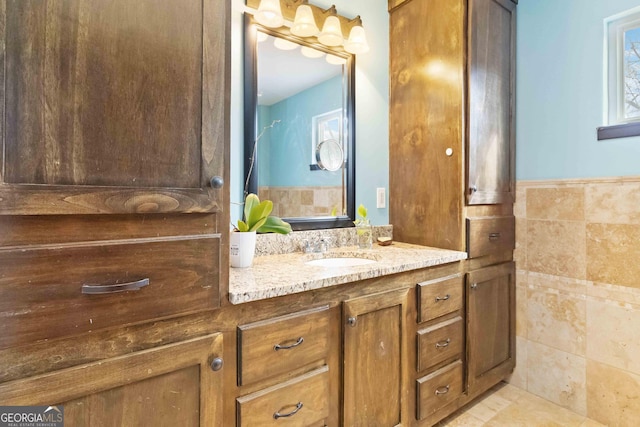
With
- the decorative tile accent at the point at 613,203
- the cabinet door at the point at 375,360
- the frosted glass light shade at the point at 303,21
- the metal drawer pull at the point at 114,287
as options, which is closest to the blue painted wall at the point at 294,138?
the frosted glass light shade at the point at 303,21

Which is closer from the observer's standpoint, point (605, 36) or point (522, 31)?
point (605, 36)

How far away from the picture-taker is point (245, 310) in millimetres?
1017

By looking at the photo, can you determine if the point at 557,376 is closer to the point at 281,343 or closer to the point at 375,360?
the point at 375,360

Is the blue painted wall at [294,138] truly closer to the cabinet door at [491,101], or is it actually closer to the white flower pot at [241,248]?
the white flower pot at [241,248]

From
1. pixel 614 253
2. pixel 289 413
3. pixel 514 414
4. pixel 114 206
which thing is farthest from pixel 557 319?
pixel 114 206

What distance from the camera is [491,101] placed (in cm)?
186

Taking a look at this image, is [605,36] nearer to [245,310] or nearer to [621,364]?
[621,364]

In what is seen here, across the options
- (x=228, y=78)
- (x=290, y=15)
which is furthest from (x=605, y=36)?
(x=228, y=78)

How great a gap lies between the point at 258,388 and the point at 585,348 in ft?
5.94

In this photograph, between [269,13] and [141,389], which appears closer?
[141,389]

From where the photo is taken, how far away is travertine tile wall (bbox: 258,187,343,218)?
170 cm

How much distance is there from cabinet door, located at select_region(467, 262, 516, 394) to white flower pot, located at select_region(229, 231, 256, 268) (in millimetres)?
1166

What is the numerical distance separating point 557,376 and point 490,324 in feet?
1.64

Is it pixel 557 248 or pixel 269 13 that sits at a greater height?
pixel 269 13
